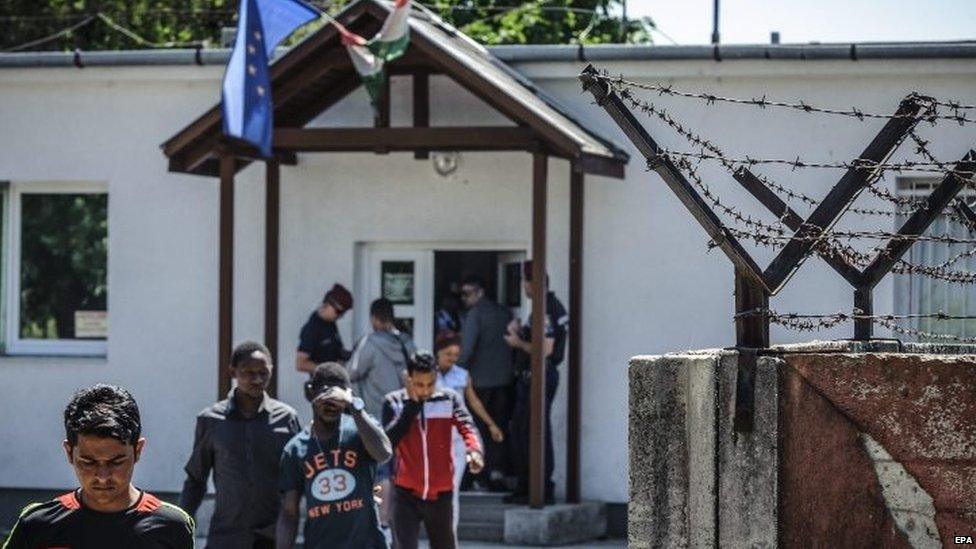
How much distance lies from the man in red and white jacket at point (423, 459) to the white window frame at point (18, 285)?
6021 mm

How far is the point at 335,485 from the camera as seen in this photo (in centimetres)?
905

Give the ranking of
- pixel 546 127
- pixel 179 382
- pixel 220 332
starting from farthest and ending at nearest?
pixel 179 382
pixel 220 332
pixel 546 127

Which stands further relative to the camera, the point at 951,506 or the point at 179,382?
the point at 179,382

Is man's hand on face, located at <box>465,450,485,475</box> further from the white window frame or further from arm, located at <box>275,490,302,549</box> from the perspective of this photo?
the white window frame

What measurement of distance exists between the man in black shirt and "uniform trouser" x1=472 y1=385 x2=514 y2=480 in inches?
46.5

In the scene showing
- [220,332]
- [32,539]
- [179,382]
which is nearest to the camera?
[32,539]

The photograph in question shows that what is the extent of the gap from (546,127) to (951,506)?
27.4 feet

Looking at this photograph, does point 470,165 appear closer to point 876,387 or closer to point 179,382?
point 179,382

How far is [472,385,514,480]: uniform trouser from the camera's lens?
48.9ft

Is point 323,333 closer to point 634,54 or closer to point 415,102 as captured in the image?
point 415,102

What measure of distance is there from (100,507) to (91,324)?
1131 centimetres

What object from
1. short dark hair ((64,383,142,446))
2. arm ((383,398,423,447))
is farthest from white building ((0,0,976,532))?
short dark hair ((64,383,142,446))

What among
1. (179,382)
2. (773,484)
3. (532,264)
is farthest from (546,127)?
(773,484)

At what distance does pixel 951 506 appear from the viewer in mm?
5441
